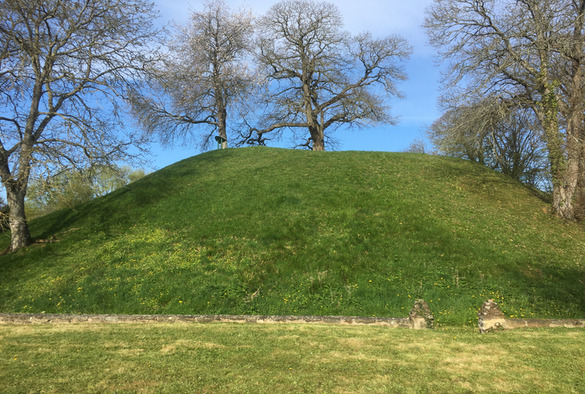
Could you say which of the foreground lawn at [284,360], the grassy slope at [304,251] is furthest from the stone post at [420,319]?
the grassy slope at [304,251]

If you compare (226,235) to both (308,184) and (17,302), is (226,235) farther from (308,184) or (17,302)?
(17,302)

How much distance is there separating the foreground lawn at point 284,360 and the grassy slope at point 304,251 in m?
4.41

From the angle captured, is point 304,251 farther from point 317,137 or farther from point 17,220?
point 317,137

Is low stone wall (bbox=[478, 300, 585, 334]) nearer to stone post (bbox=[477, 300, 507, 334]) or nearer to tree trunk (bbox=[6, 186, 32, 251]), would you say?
stone post (bbox=[477, 300, 507, 334])

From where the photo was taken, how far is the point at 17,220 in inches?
A: 692

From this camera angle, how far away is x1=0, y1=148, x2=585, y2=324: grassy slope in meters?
13.4

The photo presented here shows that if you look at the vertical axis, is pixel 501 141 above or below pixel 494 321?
above

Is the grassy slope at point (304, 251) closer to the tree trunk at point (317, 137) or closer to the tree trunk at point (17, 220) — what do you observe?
the tree trunk at point (17, 220)

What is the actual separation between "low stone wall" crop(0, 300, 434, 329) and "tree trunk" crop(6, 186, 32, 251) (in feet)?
32.6

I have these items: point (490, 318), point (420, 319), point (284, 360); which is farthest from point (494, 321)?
point (284, 360)

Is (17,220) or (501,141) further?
(501,141)

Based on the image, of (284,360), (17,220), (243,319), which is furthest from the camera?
(17,220)

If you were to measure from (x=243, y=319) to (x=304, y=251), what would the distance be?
6230mm

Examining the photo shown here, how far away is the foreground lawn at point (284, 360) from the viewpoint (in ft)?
17.8
